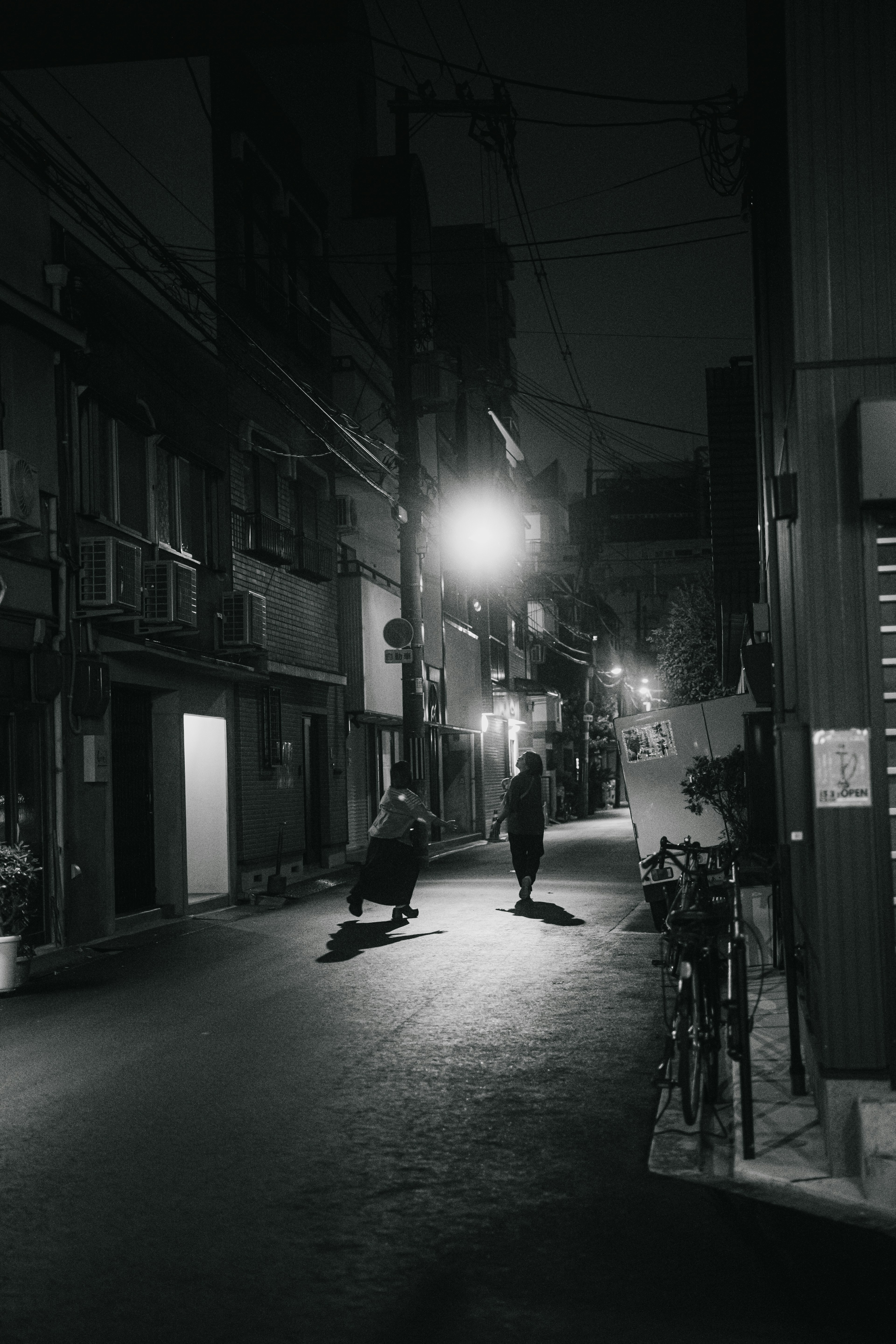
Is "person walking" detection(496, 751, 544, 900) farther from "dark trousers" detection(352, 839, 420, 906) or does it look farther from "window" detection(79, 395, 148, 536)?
"window" detection(79, 395, 148, 536)

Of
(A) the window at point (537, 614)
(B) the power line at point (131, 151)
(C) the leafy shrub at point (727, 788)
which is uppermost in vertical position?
(B) the power line at point (131, 151)

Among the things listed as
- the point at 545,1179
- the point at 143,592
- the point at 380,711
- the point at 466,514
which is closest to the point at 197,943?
the point at 143,592

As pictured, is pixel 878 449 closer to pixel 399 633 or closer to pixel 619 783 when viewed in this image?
pixel 399 633

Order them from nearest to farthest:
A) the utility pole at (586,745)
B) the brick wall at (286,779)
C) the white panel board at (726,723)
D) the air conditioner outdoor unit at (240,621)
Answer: the white panel board at (726,723), the air conditioner outdoor unit at (240,621), the brick wall at (286,779), the utility pole at (586,745)

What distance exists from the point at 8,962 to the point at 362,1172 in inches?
267

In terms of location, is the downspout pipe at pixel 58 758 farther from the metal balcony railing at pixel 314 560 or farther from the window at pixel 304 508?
the window at pixel 304 508

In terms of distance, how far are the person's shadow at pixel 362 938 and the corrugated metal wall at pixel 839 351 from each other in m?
7.67

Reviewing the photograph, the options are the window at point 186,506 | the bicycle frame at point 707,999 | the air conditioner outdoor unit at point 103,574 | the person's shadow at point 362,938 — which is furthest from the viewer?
the window at point 186,506

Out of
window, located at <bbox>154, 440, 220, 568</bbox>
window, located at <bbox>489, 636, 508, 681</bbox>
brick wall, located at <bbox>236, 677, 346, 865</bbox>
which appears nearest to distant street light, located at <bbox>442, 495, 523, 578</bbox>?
window, located at <bbox>489, 636, 508, 681</bbox>

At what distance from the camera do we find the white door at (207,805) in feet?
68.2

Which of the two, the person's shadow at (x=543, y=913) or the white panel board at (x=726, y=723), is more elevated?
the white panel board at (x=726, y=723)

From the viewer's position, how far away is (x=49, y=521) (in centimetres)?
1538

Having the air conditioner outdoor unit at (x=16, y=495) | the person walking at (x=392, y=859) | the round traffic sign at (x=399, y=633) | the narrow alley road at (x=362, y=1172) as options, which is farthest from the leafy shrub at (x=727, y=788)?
the round traffic sign at (x=399, y=633)

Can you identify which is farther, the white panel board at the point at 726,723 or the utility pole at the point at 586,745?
the utility pole at the point at 586,745
